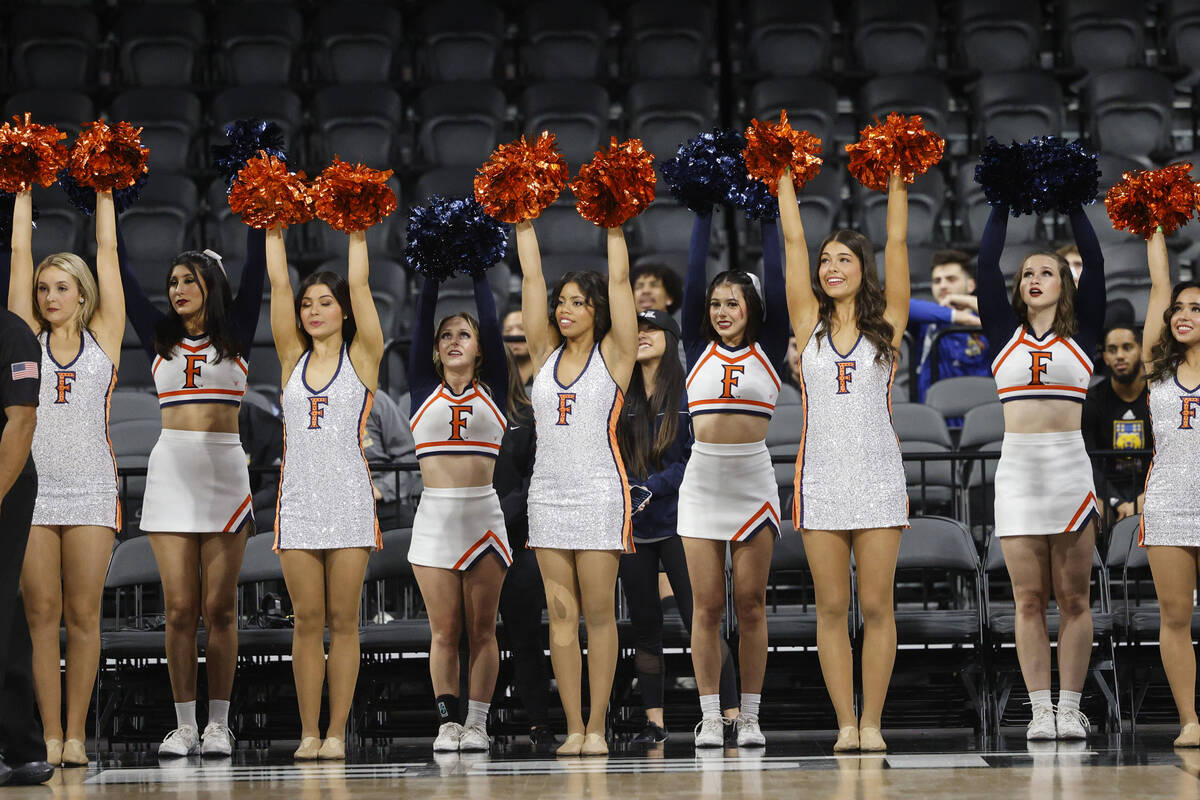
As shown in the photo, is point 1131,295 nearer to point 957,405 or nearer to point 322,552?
point 957,405

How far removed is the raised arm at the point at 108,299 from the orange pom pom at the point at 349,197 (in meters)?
0.77

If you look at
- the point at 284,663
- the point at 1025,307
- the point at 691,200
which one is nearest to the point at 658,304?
the point at 691,200

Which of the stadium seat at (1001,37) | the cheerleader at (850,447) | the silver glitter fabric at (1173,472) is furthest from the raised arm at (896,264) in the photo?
the stadium seat at (1001,37)

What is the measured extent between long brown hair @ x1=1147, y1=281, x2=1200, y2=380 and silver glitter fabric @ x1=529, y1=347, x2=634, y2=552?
196cm

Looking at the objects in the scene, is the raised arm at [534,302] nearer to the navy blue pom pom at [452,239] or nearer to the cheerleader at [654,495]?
the navy blue pom pom at [452,239]

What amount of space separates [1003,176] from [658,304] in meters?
1.73

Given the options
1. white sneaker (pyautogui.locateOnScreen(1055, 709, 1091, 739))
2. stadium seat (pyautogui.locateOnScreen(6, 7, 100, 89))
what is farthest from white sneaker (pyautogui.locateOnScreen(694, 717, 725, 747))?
stadium seat (pyautogui.locateOnScreen(6, 7, 100, 89))

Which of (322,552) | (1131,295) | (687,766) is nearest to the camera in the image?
(687,766)

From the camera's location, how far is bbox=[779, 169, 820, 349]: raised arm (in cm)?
517

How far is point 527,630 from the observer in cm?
563

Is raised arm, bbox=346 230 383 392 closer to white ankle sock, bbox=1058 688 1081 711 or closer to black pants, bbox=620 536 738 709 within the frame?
black pants, bbox=620 536 738 709

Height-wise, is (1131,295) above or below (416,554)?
above

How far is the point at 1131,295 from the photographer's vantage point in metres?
8.62

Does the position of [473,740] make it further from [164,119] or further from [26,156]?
[164,119]
